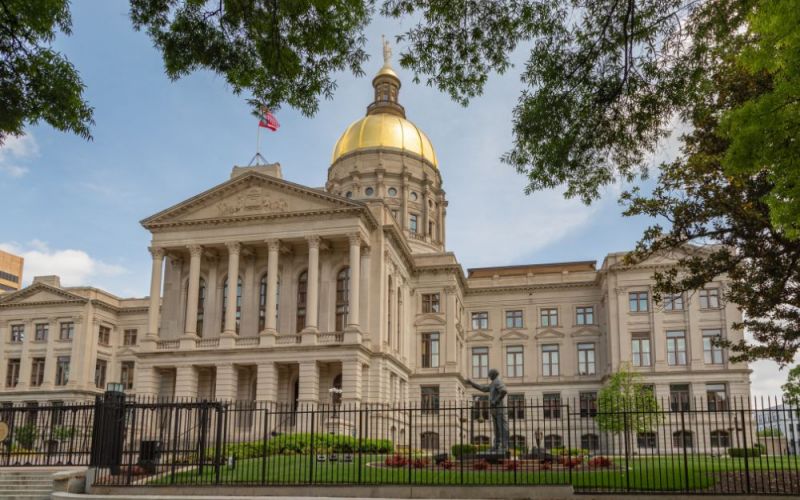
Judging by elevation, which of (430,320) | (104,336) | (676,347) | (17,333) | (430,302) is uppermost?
(430,302)

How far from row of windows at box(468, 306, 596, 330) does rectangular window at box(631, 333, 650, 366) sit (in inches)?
232

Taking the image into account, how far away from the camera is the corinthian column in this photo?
5256cm

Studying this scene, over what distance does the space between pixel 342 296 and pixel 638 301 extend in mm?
24607

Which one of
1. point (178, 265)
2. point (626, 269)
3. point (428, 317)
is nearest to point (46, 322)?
point (178, 265)

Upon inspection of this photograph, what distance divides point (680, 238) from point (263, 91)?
12.8 meters

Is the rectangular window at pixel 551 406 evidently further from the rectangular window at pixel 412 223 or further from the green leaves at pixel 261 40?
the rectangular window at pixel 412 223

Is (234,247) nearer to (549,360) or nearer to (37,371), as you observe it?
(549,360)

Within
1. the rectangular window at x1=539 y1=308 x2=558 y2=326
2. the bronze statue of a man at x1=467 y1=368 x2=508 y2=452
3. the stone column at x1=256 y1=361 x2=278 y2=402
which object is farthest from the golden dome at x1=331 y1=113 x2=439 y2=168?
the bronze statue of a man at x1=467 y1=368 x2=508 y2=452

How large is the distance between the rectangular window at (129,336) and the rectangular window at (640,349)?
47242mm

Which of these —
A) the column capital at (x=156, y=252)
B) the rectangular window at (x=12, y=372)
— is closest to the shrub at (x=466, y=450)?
the column capital at (x=156, y=252)

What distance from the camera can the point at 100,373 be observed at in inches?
2972

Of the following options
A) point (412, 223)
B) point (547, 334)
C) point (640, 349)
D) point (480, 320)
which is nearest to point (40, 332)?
point (412, 223)

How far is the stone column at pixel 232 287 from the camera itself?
50375 millimetres

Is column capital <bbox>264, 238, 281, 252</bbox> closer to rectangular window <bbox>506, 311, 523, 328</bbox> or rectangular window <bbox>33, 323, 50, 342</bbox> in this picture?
rectangular window <bbox>506, 311, 523, 328</bbox>
